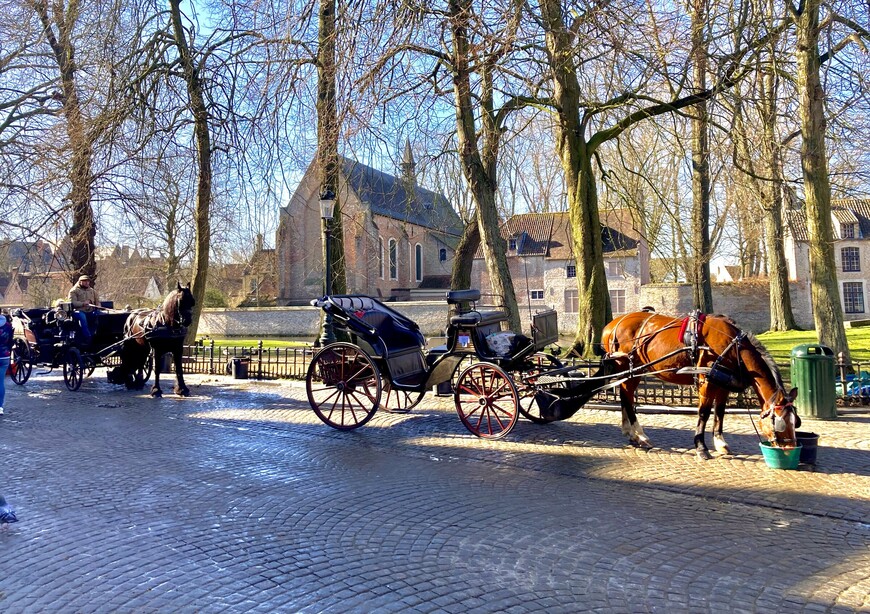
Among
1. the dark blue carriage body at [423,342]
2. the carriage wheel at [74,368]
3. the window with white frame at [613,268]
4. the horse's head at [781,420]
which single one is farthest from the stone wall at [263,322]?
the horse's head at [781,420]

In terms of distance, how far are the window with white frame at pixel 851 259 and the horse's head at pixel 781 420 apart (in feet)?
163

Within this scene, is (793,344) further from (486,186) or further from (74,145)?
(74,145)

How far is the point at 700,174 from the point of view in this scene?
18141 millimetres

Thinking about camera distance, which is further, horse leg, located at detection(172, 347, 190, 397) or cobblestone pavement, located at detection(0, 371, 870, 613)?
horse leg, located at detection(172, 347, 190, 397)

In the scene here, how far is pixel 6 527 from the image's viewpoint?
16.3 ft

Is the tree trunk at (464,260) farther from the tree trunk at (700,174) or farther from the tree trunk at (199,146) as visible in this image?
the tree trunk at (199,146)

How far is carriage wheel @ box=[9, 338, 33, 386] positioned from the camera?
14.0 m

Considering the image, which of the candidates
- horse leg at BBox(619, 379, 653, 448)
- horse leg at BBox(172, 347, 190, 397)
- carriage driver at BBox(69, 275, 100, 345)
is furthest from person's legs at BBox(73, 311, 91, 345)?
horse leg at BBox(619, 379, 653, 448)

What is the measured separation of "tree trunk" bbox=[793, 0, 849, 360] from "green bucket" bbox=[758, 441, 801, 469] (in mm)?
4757

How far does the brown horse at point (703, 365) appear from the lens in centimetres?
624

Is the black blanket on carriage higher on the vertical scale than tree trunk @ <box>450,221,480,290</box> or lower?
lower

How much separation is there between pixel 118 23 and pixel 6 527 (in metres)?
11.4

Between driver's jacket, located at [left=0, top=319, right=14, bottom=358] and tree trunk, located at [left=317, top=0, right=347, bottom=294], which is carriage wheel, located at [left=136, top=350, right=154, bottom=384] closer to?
driver's jacket, located at [left=0, top=319, right=14, bottom=358]

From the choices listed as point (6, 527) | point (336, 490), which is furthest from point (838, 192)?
point (6, 527)
